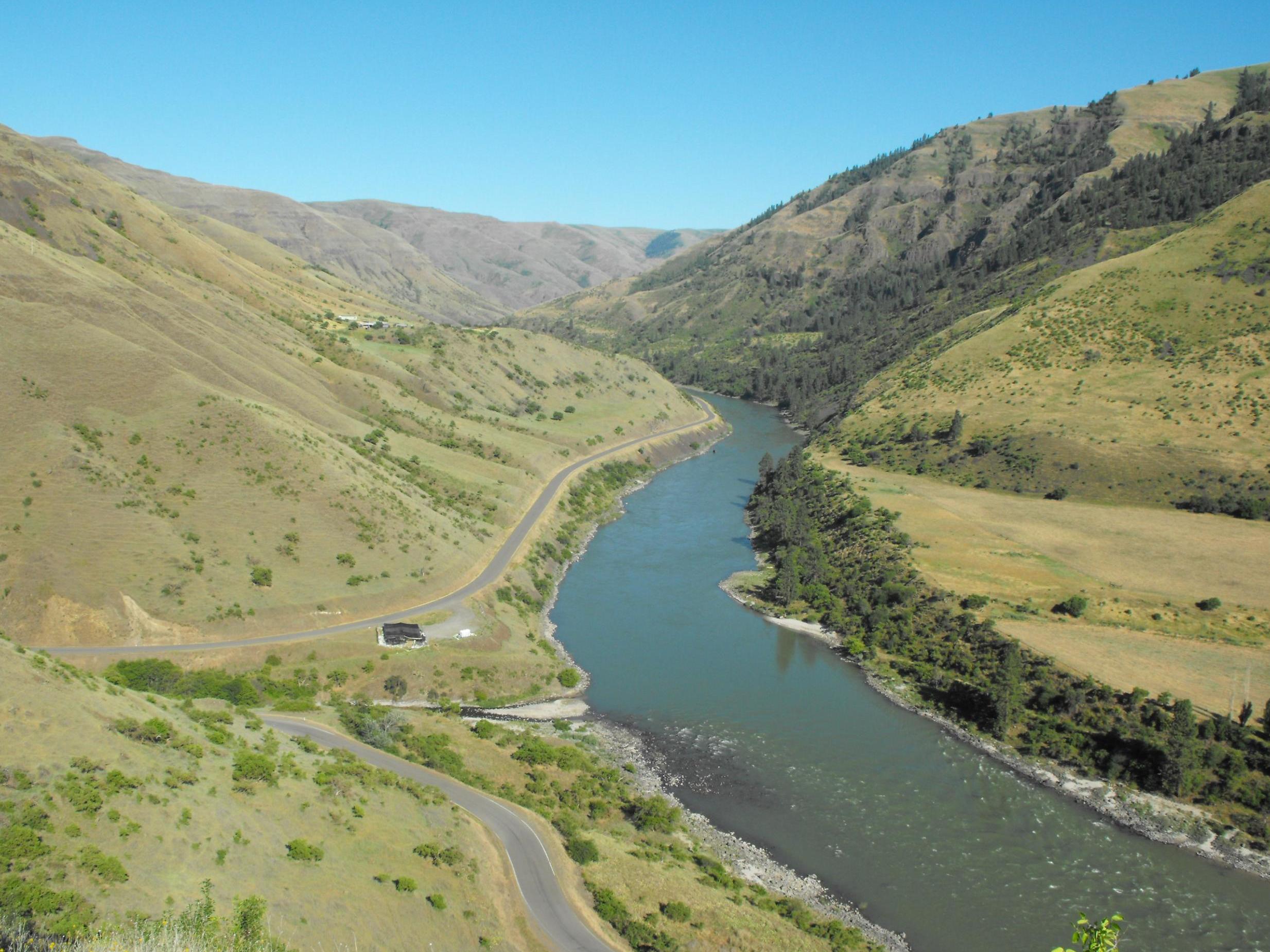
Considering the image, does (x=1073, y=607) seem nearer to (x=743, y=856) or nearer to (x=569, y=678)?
(x=743, y=856)

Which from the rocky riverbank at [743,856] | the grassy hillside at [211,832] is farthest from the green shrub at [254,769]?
the rocky riverbank at [743,856]

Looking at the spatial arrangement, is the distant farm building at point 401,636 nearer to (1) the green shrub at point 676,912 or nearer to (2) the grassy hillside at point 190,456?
(2) the grassy hillside at point 190,456

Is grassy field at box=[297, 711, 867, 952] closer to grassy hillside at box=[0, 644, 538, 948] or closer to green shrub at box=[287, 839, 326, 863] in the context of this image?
grassy hillside at box=[0, 644, 538, 948]

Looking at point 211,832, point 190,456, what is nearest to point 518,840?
point 211,832

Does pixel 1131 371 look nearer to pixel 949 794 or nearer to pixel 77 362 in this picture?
pixel 949 794

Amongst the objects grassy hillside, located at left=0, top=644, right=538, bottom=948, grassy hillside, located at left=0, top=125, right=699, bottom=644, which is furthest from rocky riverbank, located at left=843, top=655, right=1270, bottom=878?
grassy hillside, located at left=0, top=125, right=699, bottom=644
